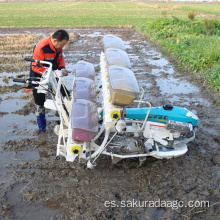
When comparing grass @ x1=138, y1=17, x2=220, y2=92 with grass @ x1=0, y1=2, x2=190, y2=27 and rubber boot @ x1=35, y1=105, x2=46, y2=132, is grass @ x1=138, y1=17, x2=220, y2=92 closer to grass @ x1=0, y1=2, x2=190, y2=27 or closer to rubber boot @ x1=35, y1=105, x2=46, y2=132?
rubber boot @ x1=35, y1=105, x2=46, y2=132

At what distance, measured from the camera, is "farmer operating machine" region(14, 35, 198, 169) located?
3.02 m

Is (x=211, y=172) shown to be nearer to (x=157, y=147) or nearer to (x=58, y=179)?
(x=157, y=147)

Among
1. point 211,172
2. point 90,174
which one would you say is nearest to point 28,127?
point 90,174

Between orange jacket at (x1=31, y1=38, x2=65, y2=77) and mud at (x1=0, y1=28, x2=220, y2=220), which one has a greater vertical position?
orange jacket at (x1=31, y1=38, x2=65, y2=77)

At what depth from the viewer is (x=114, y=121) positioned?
2.95 meters

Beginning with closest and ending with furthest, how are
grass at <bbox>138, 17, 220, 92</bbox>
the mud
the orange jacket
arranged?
1. the mud
2. the orange jacket
3. grass at <bbox>138, 17, 220, 92</bbox>

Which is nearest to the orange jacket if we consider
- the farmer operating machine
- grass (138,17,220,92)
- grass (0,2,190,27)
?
the farmer operating machine

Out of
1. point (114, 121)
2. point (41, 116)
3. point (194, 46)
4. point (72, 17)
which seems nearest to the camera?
point (114, 121)

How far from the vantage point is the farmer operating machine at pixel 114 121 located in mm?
3018

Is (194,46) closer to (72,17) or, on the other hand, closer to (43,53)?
(43,53)

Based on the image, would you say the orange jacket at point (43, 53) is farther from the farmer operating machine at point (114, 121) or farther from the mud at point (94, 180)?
the mud at point (94, 180)

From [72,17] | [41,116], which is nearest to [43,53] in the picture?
[41,116]

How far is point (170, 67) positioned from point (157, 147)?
6.07 m

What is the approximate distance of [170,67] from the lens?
9.03m
